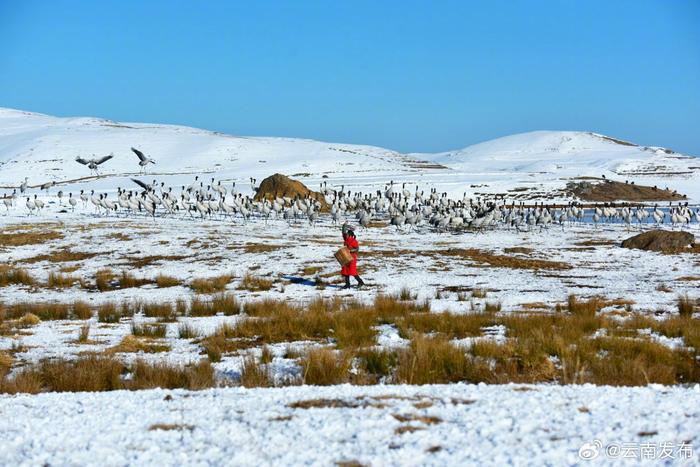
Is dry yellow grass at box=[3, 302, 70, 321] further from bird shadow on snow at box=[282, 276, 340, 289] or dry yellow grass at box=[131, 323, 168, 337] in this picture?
bird shadow on snow at box=[282, 276, 340, 289]

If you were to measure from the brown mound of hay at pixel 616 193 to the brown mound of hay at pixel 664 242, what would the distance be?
135ft

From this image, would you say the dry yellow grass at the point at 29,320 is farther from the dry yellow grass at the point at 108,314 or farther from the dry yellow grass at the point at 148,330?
the dry yellow grass at the point at 148,330

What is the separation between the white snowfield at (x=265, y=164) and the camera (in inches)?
2938

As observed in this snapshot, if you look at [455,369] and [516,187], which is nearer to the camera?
[455,369]

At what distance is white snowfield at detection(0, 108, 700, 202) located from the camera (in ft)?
245

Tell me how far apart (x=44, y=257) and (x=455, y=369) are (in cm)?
2002

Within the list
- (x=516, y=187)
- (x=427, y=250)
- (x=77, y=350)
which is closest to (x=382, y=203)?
(x=427, y=250)

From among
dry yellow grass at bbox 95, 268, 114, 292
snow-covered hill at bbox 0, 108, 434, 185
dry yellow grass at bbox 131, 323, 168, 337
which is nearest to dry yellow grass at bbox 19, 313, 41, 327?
dry yellow grass at bbox 131, 323, 168, 337

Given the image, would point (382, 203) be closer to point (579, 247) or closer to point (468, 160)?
point (579, 247)

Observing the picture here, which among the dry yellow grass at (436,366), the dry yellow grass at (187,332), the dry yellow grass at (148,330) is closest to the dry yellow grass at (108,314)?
the dry yellow grass at (148,330)

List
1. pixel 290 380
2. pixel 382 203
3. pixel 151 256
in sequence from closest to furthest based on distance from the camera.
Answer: pixel 290 380
pixel 151 256
pixel 382 203

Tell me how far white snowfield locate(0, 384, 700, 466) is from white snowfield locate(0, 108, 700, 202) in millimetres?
58002

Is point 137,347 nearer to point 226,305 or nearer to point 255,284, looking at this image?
point 226,305

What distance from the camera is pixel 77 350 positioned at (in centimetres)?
1017
